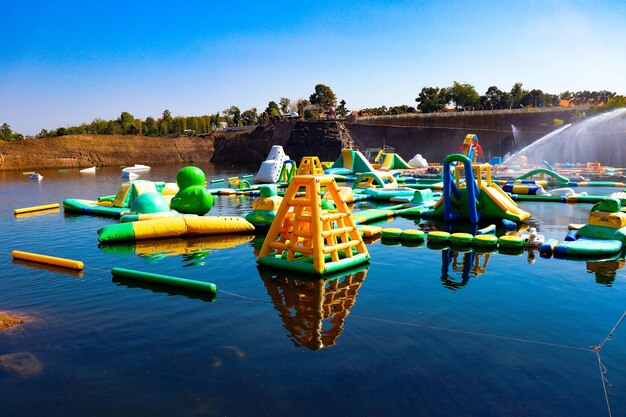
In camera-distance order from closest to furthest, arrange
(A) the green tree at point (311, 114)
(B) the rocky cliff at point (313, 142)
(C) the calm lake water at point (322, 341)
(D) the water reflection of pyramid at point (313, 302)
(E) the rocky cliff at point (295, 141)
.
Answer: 1. (C) the calm lake water at point (322, 341)
2. (D) the water reflection of pyramid at point (313, 302)
3. (B) the rocky cliff at point (313, 142)
4. (E) the rocky cliff at point (295, 141)
5. (A) the green tree at point (311, 114)

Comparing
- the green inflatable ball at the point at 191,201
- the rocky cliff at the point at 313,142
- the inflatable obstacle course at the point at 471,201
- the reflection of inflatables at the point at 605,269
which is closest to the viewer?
the reflection of inflatables at the point at 605,269

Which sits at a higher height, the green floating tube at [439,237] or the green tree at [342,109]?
the green tree at [342,109]

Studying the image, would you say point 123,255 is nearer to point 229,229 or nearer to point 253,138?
point 229,229

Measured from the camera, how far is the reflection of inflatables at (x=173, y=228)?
20422mm

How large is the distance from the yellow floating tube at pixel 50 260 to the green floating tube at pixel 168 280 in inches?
68.0

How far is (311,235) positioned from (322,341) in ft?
14.8

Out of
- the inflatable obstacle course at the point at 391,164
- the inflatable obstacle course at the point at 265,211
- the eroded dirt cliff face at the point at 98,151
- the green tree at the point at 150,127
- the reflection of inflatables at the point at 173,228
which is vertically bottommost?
the reflection of inflatables at the point at 173,228

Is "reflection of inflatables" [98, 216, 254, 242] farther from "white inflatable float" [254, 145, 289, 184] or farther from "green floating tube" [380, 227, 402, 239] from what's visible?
"white inflatable float" [254, 145, 289, 184]

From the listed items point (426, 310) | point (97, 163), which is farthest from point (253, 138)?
point (426, 310)

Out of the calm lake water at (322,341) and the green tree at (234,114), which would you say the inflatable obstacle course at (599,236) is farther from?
the green tree at (234,114)

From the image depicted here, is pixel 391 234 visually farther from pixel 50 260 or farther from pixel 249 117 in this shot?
pixel 249 117

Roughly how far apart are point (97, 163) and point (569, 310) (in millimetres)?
101728

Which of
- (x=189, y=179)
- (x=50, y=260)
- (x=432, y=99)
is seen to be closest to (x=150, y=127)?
(x=432, y=99)

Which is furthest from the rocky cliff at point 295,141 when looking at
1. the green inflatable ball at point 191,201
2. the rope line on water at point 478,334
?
the rope line on water at point 478,334
